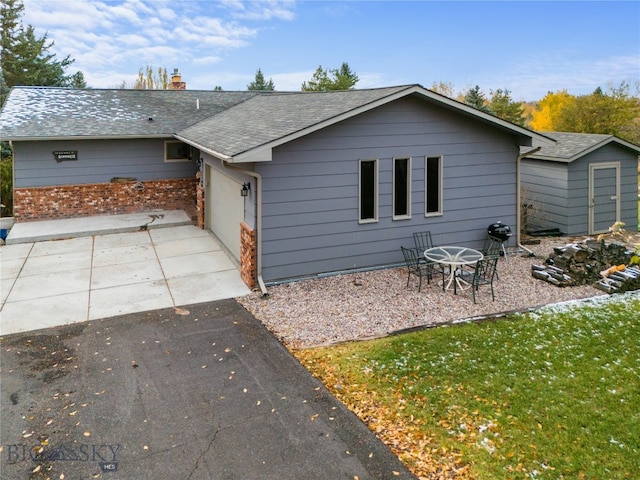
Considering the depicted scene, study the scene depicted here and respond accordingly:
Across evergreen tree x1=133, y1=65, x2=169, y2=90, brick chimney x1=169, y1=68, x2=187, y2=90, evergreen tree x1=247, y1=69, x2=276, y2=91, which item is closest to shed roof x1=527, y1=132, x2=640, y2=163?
brick chimney x1=169, y1=68, x2=187, y2=90

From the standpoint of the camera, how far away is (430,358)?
6.37 metres

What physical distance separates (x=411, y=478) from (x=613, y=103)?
27.8m

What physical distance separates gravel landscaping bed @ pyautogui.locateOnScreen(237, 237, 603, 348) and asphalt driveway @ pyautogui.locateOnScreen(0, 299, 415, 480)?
2.31 ft

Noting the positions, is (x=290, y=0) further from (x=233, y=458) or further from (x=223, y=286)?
(x=233, y=458)

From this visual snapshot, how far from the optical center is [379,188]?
10117 mm

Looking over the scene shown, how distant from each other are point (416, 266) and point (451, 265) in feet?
3.31

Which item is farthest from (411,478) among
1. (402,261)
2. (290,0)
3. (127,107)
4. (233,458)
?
(290,0)

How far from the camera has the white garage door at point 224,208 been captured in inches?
417

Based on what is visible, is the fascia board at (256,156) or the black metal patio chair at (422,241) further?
the black metal patio chair at (422,241)

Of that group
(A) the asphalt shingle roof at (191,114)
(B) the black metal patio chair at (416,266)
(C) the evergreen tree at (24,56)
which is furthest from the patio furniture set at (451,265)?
(C) the evergreen tree at (24,56)

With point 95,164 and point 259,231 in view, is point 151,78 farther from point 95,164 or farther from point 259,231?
point 259,231

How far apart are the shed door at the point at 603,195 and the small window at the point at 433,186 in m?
5.37

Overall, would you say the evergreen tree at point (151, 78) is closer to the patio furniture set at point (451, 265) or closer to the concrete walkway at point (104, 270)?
the concrete walkway at point (104, 270)

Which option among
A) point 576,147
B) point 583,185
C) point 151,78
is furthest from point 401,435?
point 151,78
